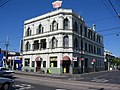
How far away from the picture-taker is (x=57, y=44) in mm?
42000

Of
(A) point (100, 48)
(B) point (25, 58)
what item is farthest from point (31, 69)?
(A) point (100, 48)

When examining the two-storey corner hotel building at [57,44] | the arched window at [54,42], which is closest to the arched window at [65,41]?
the two-storey corner hotel building at [57,44]

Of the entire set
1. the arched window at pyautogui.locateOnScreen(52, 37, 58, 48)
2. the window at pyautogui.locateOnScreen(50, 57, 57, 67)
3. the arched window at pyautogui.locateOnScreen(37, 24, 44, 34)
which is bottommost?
the window at pyautogui.locateOnScreen(50, 57, 57, 67)

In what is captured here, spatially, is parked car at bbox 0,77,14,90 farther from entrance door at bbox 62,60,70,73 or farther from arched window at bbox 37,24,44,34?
arched window at bbox 37,24,44,34

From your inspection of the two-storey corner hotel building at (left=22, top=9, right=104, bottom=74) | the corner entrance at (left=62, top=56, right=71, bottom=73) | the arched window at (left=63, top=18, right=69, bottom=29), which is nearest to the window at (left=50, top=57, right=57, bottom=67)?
the two-storey corner hotel building at (left=22, top=9, right=104, bottom=74)

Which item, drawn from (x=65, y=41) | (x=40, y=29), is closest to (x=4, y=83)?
(x=65, y=41)

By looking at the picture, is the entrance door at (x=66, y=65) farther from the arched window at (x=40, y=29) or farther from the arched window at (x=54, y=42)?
the arched window at (x=40, y=29)

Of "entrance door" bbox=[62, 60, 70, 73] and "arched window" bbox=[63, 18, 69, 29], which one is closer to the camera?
"entrance door" bbox=[62, 60, 70, 73]

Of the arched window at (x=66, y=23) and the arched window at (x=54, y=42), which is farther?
the arched window at (x=54, y=42)

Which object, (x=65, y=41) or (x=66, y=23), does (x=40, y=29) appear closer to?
(x=66, y=23)

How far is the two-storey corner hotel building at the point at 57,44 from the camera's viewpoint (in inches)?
1620

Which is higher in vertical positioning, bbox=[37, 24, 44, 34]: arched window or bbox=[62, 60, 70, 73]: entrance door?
bbox=[37, 24, 44, 34]: arched window

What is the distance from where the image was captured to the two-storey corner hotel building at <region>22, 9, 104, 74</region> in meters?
41.2

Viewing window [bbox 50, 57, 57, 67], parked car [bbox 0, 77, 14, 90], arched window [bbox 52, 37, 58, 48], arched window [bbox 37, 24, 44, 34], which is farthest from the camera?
arched window [bbox 37, 24, 44, 34]
